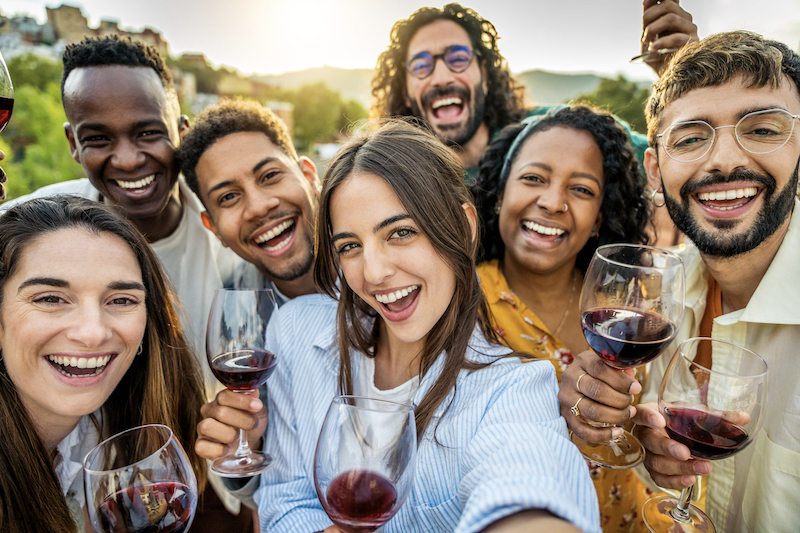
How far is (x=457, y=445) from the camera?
5.74 feet

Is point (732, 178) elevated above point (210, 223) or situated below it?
above

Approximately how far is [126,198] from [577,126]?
9.66 feet

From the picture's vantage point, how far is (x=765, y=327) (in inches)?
83.7

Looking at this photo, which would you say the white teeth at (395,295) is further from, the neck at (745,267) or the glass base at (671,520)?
the neck at (745,267)

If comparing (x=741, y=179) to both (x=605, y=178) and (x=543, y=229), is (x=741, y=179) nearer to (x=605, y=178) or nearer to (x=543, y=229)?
(x=605, y=178)

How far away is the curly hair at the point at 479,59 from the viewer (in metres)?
4.46

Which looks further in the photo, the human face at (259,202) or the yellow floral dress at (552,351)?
the human face at (259,202)

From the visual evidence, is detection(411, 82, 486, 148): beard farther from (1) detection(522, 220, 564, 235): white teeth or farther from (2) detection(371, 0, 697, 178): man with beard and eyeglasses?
(1) detection(522, 220, 564, 235): white teeth

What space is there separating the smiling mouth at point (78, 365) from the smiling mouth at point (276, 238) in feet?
3.99

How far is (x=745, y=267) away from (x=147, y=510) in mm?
2510

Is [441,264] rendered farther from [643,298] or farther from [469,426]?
[643,298]

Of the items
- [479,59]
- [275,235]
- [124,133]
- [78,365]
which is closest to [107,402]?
[78,365]

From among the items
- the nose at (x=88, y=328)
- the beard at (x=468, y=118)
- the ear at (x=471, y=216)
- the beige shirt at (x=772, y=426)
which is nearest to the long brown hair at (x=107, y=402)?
the nose at (x=88, y=328)

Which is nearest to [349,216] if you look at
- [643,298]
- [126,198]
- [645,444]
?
[643,298]
